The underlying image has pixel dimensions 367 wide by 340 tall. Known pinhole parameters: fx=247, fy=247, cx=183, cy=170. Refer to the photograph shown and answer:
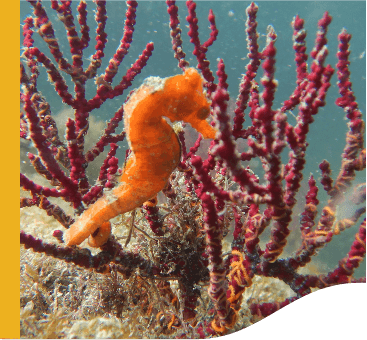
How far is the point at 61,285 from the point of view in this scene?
269 cm

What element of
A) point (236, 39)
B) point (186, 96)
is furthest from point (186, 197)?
point (236, 39)

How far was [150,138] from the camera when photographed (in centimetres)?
149

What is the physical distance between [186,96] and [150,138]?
1.07 ft

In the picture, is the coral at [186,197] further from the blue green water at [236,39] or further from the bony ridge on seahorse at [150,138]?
the blue green water at [236,39]

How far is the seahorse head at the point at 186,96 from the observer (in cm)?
141

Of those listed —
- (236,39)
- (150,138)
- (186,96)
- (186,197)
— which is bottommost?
(236,39)

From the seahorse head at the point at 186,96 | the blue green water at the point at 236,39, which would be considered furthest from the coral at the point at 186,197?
the blue green water at the point at 236,39

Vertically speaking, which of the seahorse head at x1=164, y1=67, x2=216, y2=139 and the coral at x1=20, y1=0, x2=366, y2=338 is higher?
the seahorse head at x1=164, y1=67, x2=216, y2=139

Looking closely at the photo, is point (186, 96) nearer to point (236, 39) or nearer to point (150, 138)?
point (150, 138)

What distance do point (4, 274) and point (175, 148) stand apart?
1.64m

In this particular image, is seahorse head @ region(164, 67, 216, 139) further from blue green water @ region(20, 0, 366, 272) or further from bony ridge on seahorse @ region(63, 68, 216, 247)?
blue green water @ region(20, 0, 366, 272)

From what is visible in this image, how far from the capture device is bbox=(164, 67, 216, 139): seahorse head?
4.64ft

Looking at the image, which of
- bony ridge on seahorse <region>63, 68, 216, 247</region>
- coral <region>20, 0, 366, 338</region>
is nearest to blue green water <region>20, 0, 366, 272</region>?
coral <region>20, 0, 366, 338</region>

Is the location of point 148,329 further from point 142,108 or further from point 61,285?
point 142,108
